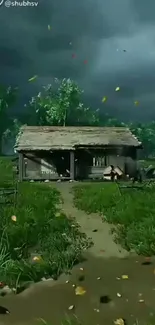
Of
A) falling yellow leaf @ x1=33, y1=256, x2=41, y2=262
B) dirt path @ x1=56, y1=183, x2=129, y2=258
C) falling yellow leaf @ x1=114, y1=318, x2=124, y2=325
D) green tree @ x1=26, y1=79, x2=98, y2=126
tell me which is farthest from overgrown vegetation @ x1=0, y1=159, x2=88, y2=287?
green tree @ x1=26, y1=79, x2=98, y2=126

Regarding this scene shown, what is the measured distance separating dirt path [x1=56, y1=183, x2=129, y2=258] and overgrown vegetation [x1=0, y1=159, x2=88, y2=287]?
174 millimetres

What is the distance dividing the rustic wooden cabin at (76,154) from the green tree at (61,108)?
10.1m

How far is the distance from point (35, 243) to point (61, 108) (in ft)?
71.5

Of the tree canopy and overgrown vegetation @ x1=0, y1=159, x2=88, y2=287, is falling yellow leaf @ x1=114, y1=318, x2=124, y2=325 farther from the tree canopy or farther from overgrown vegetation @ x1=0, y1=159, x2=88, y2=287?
the tree canopy

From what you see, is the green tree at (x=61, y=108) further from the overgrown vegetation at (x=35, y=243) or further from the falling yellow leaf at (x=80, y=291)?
the falling yellow leaf at (x=80, y=291)

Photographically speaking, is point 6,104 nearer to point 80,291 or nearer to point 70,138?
point 70,138

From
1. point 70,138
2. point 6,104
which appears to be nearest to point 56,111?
point 6,104

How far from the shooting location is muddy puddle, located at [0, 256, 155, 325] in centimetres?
383

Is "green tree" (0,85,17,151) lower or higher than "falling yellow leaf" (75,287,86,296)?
higher

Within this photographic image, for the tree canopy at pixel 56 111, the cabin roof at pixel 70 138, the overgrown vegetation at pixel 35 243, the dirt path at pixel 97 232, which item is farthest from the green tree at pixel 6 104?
the overgrown vegetation at pixel 35 243

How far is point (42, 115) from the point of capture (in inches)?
1043

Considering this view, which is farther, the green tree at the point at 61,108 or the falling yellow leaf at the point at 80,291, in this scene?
the green tree at the point at 61,108

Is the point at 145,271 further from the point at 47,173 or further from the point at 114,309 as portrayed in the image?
the point at 47,173

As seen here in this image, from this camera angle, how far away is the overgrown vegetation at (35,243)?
4668 millimetres
